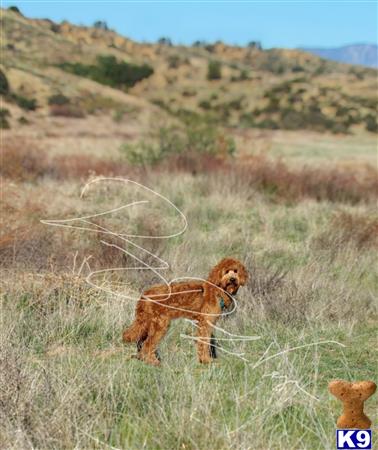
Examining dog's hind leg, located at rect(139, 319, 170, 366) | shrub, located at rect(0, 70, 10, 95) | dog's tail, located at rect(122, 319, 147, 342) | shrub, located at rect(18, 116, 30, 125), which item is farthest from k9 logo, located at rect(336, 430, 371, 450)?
shrub, located at rect(0, 70, 10, 95)

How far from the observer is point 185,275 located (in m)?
6.91

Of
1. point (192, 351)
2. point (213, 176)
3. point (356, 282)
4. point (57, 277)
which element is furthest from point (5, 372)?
point (213, 176)

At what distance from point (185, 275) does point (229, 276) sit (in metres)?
3.14

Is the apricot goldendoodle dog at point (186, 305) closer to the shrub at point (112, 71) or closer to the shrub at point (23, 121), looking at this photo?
the shrub at point (23, 121)

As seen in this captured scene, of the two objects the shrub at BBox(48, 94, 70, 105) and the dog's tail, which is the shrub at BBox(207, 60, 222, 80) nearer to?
the shrub at BBox(48, 94, 70, 105)

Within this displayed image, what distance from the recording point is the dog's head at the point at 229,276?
150 inches

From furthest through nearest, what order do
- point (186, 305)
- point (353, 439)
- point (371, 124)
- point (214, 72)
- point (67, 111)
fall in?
point (214, 72), point (371, 124), point (67, 111), point (186, 305), point (353, 439)

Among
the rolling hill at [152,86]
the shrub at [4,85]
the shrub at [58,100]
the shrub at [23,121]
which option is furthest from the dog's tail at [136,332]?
the shrub at [58,100]

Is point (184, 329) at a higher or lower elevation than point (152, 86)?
higher

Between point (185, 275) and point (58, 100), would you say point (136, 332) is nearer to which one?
point (185, 275)

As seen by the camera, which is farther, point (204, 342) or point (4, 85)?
point (4, 85)

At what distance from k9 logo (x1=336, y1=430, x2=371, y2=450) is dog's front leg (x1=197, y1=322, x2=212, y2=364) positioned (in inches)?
32.5

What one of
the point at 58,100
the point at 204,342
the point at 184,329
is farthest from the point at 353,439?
the point at 58,100

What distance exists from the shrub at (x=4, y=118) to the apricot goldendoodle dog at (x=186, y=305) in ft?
81.4
